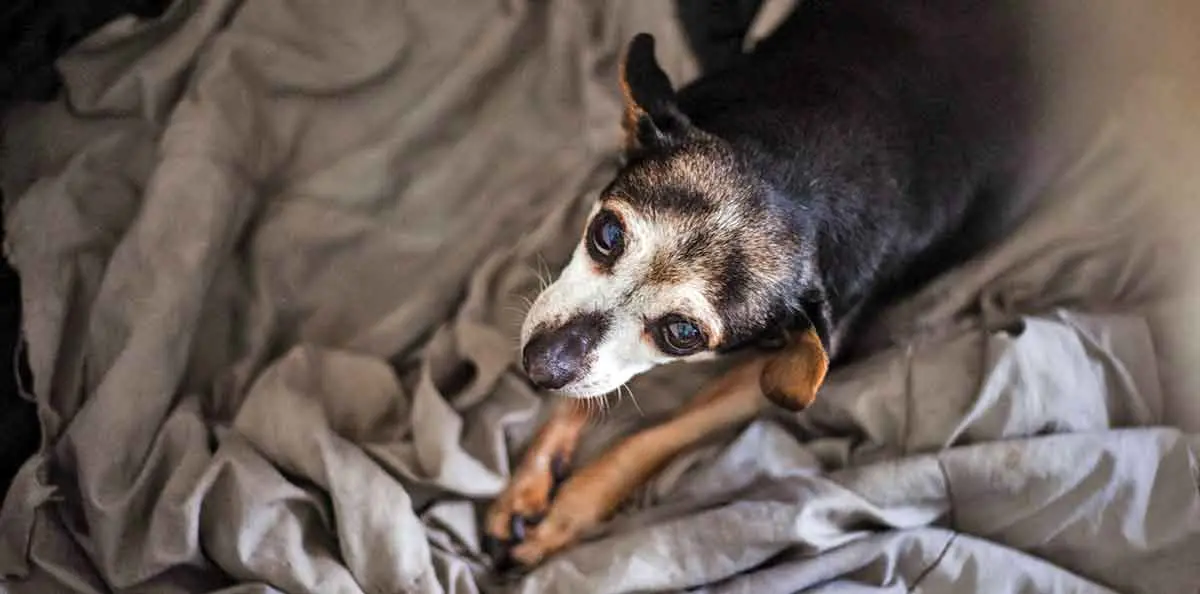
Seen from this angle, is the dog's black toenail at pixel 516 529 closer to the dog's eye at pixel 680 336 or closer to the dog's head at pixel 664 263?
the dog's head at pixel 664 263

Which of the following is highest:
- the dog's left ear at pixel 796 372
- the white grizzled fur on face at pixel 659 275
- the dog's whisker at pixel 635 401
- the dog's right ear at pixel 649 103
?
the dog's right ear at pixel 649 103

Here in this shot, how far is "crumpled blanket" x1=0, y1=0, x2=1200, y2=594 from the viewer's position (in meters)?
1.57

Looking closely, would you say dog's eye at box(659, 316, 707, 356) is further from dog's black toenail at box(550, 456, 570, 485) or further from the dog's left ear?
dog's black toenail at box(550, 456, 570, 485)

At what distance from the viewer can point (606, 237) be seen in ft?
4.89

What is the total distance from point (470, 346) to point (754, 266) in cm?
52

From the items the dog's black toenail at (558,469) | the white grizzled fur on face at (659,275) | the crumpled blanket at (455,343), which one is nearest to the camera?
the white grizzled fur on face at (659,275)

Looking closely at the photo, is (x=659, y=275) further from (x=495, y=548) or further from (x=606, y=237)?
(x=495, y=548)

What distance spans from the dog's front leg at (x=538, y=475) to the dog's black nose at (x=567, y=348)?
0.81 ft

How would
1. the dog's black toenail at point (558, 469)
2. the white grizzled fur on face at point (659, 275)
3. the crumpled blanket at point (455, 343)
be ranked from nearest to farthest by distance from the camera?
the white grizzled fur on face at point (659, 275) → the crumpled blanket at point (455, 343) → the dog's black toenail at point (558, 469)

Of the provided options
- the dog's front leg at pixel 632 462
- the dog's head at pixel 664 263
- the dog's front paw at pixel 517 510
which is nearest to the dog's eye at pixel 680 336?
the dog's head at pixel 664 263

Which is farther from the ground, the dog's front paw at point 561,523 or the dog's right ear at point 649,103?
the dog's right ear at point 649,103

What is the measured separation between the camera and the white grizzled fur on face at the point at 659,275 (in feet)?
4.75

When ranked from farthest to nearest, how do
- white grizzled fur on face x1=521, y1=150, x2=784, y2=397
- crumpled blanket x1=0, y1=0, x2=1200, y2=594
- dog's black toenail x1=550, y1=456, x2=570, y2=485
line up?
dog's black toenail x1=550, y1=456, x2=570, y2=485 → crumpled blanket x1=0, y1=0, x2=1200, y2=594 → white grizzled fur on face x1=521, y1=150, x2=784, y2=397

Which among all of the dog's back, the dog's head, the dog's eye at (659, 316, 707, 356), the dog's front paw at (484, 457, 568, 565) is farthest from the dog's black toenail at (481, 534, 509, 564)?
the dog's back
